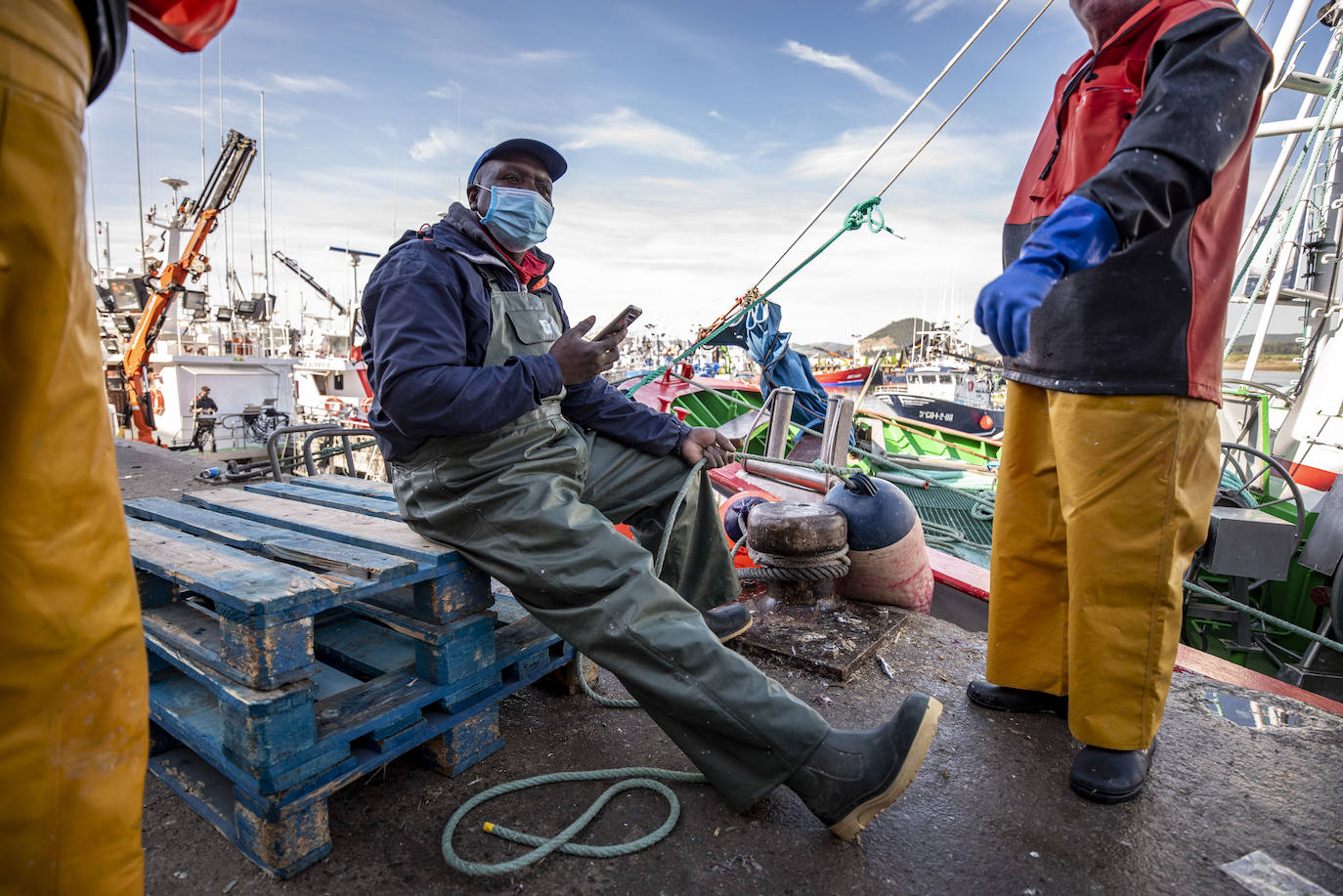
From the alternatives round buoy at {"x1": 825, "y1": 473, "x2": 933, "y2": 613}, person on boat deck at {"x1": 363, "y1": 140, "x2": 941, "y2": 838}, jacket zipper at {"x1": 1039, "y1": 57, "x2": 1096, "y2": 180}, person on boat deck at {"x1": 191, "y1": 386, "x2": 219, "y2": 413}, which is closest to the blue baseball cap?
person on boat deck at {"x1": 363, "y1": 140, "x2": 941, "y2": 838}

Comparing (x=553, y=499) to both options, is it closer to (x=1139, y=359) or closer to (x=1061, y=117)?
(x=1139, y=359)

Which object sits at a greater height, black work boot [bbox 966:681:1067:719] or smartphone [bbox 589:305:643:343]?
smartphone [bbox 589:305:643:343]

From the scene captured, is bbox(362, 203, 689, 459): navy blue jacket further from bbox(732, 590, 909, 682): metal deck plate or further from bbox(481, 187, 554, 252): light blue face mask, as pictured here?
bbox(732, 590, 909, 682): metal deck plate

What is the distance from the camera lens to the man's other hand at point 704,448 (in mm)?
2703

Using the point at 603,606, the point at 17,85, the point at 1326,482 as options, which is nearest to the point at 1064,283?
the point at 603,606

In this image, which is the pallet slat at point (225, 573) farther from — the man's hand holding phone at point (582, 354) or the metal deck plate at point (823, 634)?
the metal deck plate at point (823, 634)

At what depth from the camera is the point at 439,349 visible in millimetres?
1965

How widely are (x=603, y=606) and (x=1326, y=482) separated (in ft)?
24.6

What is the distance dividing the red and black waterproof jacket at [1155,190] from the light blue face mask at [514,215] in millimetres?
1708

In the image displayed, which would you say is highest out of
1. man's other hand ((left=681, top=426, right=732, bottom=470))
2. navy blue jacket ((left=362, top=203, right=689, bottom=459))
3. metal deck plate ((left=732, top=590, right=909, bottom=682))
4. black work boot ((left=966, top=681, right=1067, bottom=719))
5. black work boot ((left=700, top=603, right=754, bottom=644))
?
navy blue jacket ((left=362, top=203, right=689, bottom=459))

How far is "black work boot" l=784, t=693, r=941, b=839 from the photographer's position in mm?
1620

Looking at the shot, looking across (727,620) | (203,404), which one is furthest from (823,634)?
(203,404)

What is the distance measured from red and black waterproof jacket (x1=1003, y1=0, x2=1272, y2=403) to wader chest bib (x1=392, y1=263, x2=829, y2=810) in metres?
1.27

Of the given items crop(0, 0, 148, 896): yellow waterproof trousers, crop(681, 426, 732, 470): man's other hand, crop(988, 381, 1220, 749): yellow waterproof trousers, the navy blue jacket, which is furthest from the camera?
crop(681, 426, 732, 470): man's other hand
